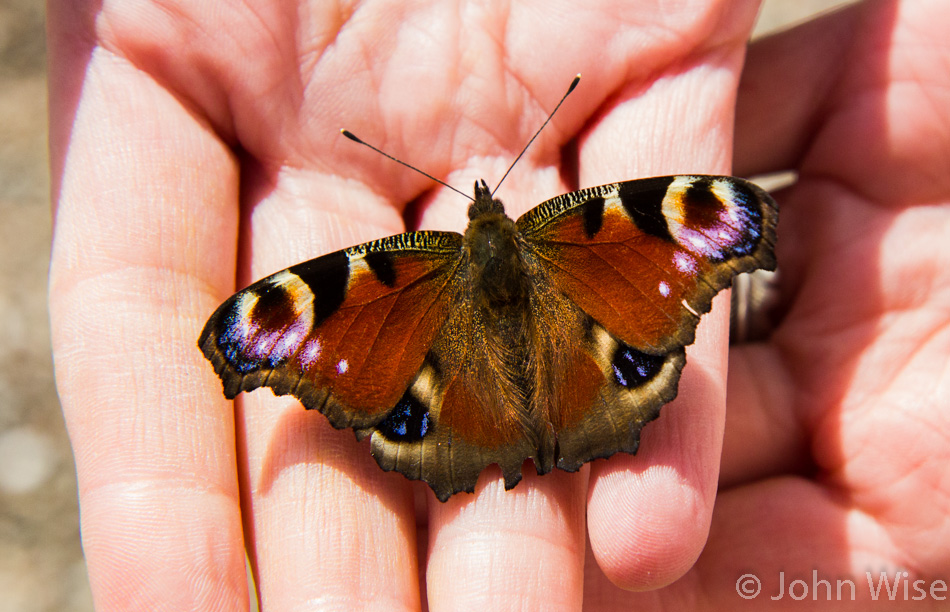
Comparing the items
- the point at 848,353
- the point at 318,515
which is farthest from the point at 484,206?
the point at 848,353

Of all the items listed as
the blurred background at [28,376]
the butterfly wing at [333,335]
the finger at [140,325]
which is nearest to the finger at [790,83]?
the butterfly wing at [333,335]

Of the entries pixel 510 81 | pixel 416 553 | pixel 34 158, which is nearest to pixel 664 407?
pixel 416 553

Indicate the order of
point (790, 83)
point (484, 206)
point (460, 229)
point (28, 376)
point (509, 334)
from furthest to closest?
→ point (28, 376) → point (790, 83) → point (460, 229) → point (484, 206) → point (509, 334)

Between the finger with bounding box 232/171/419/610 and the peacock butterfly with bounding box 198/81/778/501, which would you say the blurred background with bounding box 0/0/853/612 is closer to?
the finger with bounding box 232/171/419/610

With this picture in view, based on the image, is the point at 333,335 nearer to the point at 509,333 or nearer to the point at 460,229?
the point at 509,333

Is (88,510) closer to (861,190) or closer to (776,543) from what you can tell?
(776,543)

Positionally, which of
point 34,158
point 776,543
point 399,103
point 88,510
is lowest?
point 776,543
